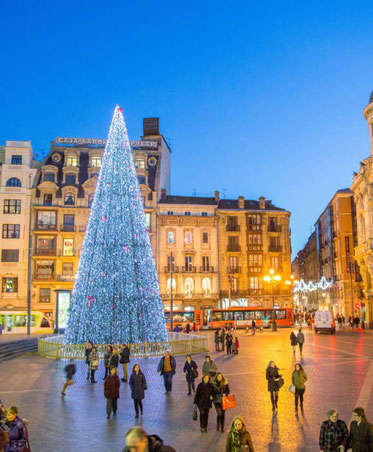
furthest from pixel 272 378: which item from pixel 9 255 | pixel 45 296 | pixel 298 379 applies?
pixel 9 255

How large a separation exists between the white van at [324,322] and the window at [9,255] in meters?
33.4

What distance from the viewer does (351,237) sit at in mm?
64250

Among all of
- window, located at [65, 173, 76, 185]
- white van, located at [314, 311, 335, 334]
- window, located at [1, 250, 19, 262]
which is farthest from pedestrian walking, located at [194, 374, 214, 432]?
window, located at [65, 173, 76, 185]

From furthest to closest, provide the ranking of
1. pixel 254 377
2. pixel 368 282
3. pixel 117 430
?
1. pixel 368 282
2. pixel 254 377
3. pixel 117 430

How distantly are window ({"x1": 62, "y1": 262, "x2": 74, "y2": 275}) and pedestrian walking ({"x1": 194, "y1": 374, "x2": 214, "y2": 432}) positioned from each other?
47.3m

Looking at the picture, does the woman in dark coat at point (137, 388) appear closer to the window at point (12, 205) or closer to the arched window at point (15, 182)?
the window at point (12, 205)

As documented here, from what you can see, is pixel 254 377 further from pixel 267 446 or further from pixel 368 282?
pixel 368 282

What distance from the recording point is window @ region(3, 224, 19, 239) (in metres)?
55.2

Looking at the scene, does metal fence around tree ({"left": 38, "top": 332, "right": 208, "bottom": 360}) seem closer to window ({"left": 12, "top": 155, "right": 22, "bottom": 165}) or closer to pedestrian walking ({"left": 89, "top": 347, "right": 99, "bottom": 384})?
pedestrian walking ({"left": 89, "top": 347, "right": 99, "bottom": 384})

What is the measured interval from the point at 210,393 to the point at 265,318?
141 feet

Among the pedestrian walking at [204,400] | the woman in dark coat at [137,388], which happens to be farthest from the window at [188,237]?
the pedestrian walking at [204,400]

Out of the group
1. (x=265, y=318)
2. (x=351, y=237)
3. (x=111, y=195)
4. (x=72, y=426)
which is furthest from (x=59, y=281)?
(x=72, y=426)

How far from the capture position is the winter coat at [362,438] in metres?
7.03

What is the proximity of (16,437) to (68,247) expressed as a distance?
166ft
